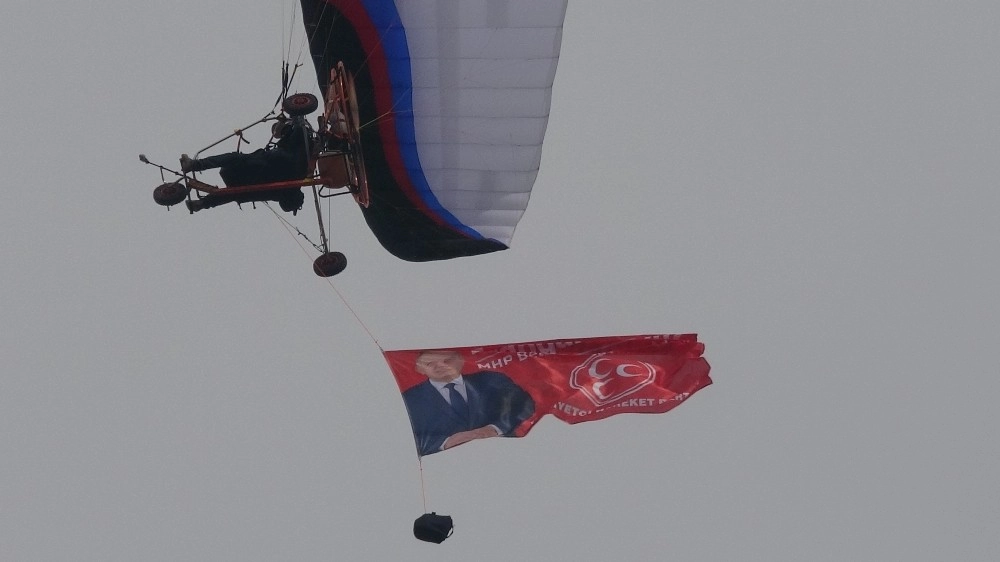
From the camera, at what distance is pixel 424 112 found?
2916cm

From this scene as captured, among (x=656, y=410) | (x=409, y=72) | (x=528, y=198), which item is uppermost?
(x=409, y=72)

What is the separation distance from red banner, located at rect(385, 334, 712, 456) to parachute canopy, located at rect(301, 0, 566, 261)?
1647 mm

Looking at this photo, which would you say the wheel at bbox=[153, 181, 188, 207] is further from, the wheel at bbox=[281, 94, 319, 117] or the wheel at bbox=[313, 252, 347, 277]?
the wheel at bbox=[313, 252, 347, 277]

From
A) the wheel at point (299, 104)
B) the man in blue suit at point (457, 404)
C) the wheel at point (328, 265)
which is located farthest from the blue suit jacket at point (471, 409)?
the wheel at point (299, 104)

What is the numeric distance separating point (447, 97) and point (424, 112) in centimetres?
41

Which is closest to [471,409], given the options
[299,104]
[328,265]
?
[328,265]

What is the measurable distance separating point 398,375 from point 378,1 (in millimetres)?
5058

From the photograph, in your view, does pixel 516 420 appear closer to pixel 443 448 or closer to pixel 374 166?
pixel 443 448

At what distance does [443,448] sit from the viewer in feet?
97.6

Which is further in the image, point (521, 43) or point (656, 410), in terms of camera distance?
point (656, 410)

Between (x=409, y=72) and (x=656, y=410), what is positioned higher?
(x=409, y=72)

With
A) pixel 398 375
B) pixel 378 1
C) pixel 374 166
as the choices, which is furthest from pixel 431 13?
pixel 398 375

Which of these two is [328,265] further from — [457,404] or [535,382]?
[535,382]

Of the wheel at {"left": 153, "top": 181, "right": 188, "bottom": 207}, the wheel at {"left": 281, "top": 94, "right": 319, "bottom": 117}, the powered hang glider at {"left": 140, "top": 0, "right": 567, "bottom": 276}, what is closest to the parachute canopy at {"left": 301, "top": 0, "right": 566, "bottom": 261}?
the powered hang glider at {"left": 140, "top": 0, "right": 567, "bottom": 276}
